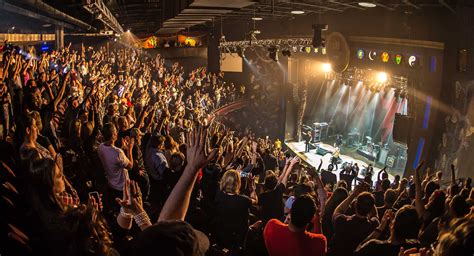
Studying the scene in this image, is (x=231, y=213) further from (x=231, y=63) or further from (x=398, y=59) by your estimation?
(x=231, y=63)

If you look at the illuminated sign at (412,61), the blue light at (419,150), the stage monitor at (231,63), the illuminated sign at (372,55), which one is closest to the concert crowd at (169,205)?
the blue light at (419,150)

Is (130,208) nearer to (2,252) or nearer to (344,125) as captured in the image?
(2,252)

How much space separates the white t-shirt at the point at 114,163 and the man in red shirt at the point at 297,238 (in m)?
1.80

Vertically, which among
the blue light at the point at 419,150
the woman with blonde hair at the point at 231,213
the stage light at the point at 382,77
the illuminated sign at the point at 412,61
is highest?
the illuminated sign at the point at 412,61

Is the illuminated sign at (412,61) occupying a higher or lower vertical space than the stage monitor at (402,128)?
higher

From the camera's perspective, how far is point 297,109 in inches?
697

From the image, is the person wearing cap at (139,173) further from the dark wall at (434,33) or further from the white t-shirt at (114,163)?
the dark wall at (434,33)

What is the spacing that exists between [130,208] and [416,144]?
347 inches

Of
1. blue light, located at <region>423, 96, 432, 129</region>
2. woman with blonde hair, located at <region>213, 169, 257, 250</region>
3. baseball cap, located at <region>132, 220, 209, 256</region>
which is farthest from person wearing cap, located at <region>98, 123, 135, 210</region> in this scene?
Result: blue light, located at <region>423, 96, 432, 129</region>

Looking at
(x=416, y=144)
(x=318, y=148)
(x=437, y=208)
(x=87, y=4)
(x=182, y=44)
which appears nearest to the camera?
(x=437, y=208)

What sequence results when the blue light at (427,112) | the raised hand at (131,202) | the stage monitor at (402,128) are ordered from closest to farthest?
1. the raised hand at (131,202)
2. the blue light at (427,112)
3. the stage monitor at (402,128)

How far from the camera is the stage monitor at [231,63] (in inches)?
794

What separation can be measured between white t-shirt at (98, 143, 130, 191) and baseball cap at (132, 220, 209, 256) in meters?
2.40

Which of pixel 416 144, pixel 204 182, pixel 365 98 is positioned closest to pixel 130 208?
pixel 204 182
